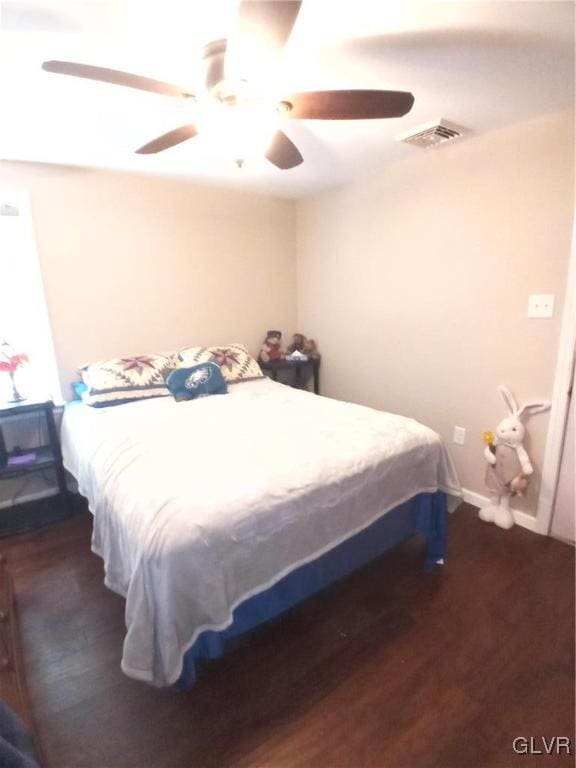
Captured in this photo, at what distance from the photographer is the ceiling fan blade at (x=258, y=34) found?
955mm

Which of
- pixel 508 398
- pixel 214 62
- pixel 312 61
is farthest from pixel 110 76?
pixel 508 398

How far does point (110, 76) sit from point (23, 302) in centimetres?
189

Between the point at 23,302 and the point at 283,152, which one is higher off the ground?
the point at 283,152

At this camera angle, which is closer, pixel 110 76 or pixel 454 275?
pixel 110 76

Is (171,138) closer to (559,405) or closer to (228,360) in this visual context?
(228,360)

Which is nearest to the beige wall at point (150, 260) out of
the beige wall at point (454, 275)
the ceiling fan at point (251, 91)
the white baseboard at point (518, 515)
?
the beige wall at point (454, 275)

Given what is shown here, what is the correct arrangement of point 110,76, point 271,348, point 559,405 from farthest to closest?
point 271,348, point 559,405, point 110,76

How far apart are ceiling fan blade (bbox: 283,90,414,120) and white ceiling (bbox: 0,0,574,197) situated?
20 centimetres

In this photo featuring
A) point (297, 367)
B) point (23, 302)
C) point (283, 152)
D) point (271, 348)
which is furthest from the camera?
point (297, 367)

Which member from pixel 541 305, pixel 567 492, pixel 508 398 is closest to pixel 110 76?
pixel 541 305

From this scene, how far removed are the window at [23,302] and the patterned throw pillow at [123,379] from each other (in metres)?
0.31

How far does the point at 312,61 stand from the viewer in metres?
1.46

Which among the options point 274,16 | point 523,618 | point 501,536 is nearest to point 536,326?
point 501,536

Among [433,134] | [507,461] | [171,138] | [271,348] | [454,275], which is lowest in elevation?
[507,461]
